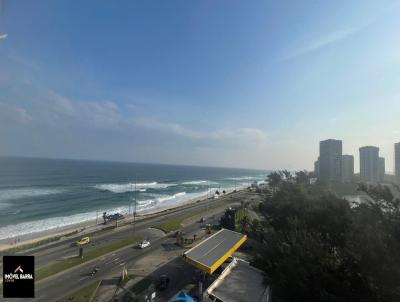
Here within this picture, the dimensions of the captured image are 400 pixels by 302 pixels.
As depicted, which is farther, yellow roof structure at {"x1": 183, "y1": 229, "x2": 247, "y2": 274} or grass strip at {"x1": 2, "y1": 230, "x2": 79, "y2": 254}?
grass strip at {"x1": 2, "y1": 230, "x2": 79, "y2": 254}

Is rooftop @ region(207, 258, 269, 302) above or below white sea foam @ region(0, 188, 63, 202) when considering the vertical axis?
above

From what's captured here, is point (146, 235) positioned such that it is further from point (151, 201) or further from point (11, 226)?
point (151, 201)

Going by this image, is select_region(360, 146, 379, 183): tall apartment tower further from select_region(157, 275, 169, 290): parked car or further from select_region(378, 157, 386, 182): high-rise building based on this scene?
select_region(157, 275, 169, 290): parked car

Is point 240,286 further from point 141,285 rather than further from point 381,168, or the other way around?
point 381,168

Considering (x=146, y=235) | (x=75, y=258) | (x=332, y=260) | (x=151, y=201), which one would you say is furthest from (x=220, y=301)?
(x=151, y=201)

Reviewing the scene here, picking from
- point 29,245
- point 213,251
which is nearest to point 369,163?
point 213,251

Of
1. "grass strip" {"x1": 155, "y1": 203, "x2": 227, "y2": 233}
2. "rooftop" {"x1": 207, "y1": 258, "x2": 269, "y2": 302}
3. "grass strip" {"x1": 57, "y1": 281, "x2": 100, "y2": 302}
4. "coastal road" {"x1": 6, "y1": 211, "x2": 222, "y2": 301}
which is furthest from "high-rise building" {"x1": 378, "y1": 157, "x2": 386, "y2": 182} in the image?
"grass strip" {"x1": 57, "y1": 281, "x2": 100, "y2": 302}

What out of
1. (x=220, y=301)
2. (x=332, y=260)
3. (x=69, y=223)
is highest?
(x=332, y=260)
